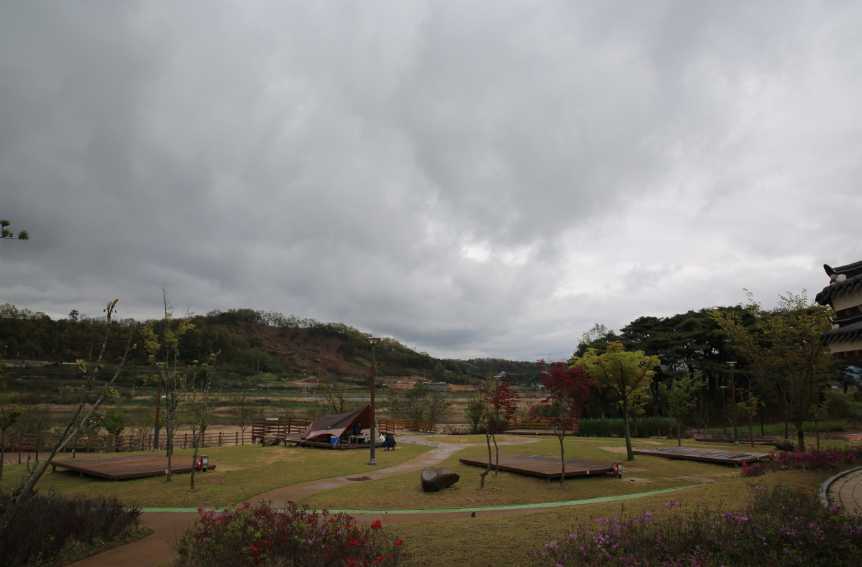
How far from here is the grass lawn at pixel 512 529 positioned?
7.83 metres

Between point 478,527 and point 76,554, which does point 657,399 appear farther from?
point 76,554

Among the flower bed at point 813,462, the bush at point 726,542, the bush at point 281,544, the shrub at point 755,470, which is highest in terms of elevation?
the bush at point 726,542

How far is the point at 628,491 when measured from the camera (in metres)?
15.7

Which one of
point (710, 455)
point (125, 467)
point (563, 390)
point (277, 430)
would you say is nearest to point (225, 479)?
point (125, 467)

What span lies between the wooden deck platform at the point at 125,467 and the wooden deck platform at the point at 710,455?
19037 mm

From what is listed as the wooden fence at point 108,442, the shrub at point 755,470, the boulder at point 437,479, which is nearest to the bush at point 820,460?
the shrub at point 755,470

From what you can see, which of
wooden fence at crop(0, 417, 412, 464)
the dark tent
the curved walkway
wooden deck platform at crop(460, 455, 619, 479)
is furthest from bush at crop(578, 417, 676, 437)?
the curved walkway

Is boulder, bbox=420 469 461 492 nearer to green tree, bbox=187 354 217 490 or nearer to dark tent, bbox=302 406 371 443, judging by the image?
green tree, bbox=187 354 217 490

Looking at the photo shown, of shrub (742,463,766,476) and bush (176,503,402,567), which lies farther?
shrub (742,463,766,476)

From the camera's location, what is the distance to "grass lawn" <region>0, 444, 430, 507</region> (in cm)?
1487

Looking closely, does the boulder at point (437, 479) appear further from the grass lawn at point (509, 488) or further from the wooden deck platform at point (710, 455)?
the wooden deck platform at point (710, 455)

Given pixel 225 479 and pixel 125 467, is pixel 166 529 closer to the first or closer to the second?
pixel 225 479

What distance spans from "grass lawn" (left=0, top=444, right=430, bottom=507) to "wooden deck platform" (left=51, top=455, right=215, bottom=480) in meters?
0.24

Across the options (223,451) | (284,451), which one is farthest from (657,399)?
(223,451)
